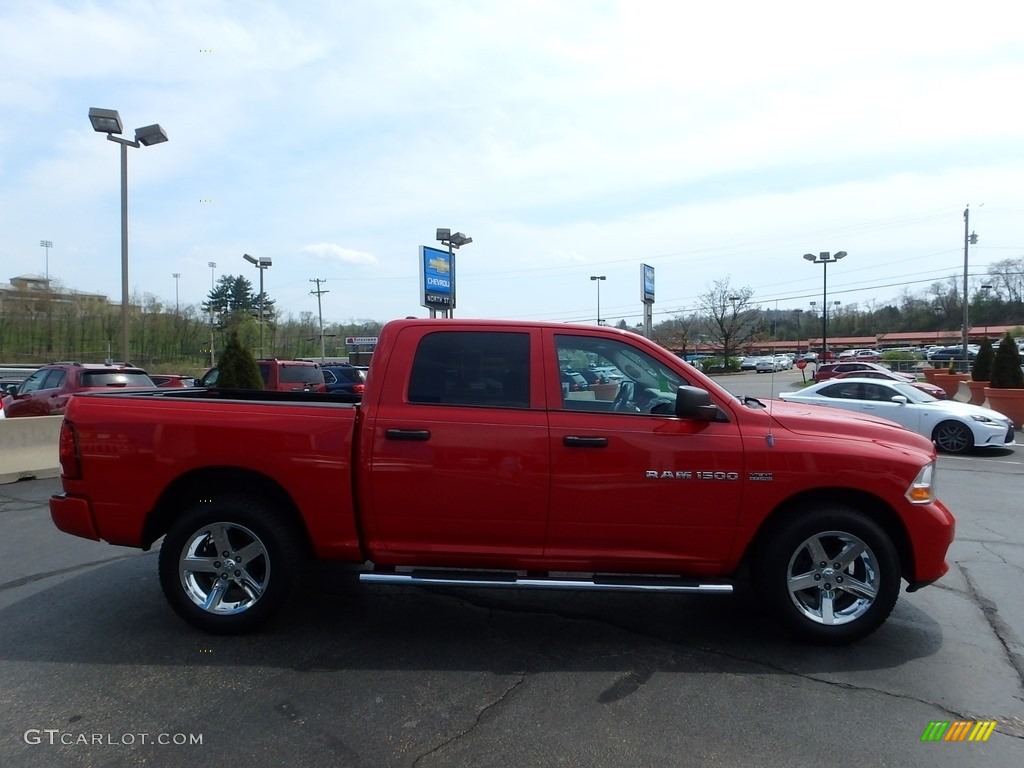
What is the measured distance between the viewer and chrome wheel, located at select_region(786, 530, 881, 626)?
173 inches

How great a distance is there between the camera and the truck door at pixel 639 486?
4.35 metres

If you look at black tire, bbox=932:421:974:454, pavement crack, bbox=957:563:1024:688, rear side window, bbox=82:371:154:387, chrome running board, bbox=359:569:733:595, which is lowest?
pavement crack, bbox=957:563:1024:688

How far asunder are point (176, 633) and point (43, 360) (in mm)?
63515

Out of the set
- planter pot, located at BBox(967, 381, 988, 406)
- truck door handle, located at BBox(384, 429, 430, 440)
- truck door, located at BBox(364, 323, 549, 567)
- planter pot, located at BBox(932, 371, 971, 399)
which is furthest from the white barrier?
planter pot, located at BBox(932, 371, 971, 399)

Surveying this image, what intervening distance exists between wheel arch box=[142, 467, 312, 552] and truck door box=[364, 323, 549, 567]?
0.53m

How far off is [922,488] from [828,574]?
0.75 m

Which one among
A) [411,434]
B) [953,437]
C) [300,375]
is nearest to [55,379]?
[300,375]

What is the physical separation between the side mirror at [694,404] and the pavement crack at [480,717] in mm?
1727

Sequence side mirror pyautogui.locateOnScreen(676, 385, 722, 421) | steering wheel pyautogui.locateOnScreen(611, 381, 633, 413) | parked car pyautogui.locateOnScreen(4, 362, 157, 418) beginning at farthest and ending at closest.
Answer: parked car pyautogui.locateOnScreen(4, 362, 157, 418) < steering wheel pyautogui.locateOnScreen(611, 381, 633, 413) < side mirror pyautogui.locateOnScreen(676, 385, 722, 421)

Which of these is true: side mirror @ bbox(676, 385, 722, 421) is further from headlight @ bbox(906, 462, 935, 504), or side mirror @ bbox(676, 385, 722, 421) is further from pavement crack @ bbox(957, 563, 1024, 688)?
pavement crack @ bbox(957, 563, 1024, 688)

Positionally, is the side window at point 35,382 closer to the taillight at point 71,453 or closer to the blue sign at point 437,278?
the taillight at point 71,453

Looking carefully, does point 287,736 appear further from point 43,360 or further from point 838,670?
point 43,360

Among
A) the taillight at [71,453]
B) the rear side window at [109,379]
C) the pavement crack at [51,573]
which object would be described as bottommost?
the pavement crack at [51,573]

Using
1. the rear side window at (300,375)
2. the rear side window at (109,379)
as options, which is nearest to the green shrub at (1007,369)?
the rear side window at (300,375)
